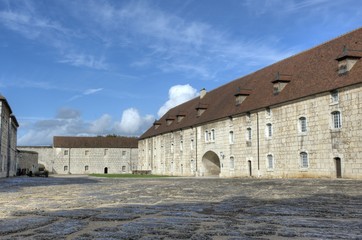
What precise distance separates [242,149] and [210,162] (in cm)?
844

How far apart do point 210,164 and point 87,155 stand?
3409cm

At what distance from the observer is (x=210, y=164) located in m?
40.2

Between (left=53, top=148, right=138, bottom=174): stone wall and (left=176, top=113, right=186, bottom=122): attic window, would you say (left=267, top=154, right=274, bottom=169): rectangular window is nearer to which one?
(left=176, top=113, right=186, bottom=122): attic window

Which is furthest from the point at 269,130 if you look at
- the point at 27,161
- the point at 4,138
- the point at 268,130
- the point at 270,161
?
the point at 27,161

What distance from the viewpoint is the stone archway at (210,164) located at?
39844 mm

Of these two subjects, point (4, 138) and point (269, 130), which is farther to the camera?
point (4, 138)

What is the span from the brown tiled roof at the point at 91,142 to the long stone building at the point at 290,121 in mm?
30021

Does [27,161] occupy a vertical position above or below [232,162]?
above

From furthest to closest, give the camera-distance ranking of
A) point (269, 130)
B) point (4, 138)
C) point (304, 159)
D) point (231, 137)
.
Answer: point (4, 138)
point (231, 137)
point (269, 130)
point (304, 159)

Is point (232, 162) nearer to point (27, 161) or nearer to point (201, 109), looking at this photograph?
point (201, 109)

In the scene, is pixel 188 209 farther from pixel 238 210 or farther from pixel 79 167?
pixel 79 167

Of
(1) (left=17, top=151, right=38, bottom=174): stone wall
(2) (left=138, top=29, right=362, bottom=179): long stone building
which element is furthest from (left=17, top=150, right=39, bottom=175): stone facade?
(2) (left=138, top=29, right=362, bottom=179): long stone building

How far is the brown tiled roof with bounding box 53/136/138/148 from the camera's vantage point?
224 feet

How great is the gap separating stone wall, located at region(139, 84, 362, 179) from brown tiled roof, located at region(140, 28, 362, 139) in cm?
54
